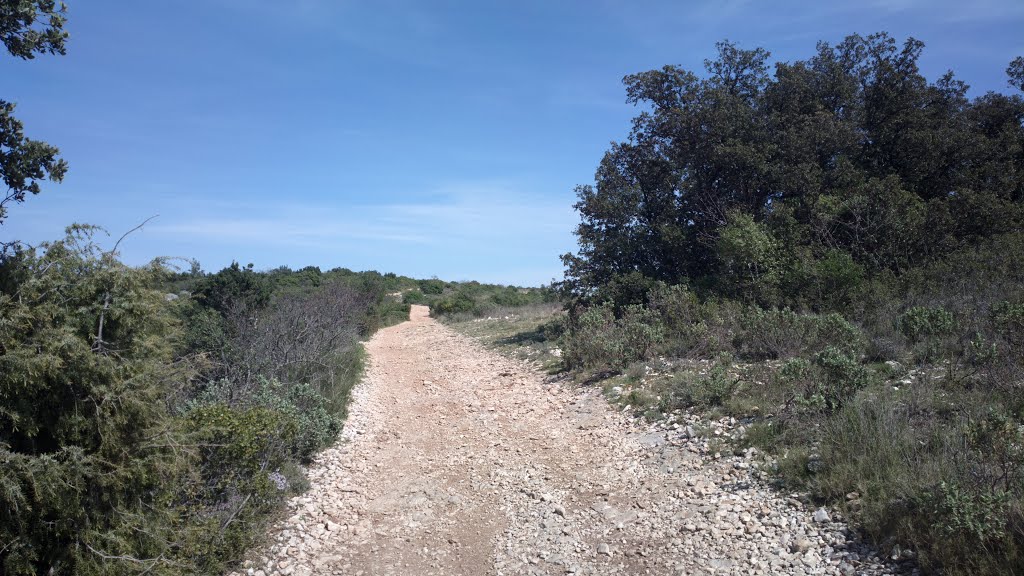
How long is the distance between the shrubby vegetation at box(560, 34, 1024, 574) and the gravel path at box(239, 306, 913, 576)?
58cm

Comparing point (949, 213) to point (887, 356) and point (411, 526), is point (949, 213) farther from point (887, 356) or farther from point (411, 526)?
point (411, 526)

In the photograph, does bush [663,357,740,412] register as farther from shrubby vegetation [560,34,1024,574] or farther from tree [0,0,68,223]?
tree [0,0,68,223]

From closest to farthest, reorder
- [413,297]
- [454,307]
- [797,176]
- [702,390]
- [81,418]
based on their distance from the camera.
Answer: [81,418]
[702,390]
[797,176]
[454,307]
[413,297]

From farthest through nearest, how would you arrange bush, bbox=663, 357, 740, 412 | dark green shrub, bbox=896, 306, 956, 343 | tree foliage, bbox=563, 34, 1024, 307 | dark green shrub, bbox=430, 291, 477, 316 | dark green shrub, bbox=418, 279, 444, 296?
dark green shrub, bbox=418, 279, 444, 296 → dark green shrub, bbox=430, 291, 477, 316 → tree foliage, bbox=563, 34, 1024, 307 → dark green shrub, bbox=896, 306, 956, 343 → bush, bbox=663, 357, 740, 412

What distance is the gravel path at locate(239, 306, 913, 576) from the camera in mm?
4875

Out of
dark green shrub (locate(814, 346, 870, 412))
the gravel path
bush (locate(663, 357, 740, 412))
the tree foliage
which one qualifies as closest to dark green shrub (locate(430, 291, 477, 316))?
the tree foliage

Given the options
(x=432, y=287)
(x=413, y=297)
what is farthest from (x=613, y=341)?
(x=432, y=287)

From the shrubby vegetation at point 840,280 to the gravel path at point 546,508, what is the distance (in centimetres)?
58

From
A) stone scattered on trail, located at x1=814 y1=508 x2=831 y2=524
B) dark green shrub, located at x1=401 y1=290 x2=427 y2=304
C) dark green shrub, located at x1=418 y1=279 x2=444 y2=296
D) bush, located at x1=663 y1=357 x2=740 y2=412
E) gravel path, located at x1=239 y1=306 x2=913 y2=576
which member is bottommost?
gravel path, located at x1=239 y1=306 x2=913 y2=576

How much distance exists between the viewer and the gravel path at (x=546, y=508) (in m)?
4.88

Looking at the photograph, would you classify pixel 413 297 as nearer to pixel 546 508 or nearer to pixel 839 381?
pixel 546 508

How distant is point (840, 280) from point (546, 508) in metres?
8.91

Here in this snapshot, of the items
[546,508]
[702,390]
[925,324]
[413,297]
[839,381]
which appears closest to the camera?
[546,508]

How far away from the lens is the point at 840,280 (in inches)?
469
